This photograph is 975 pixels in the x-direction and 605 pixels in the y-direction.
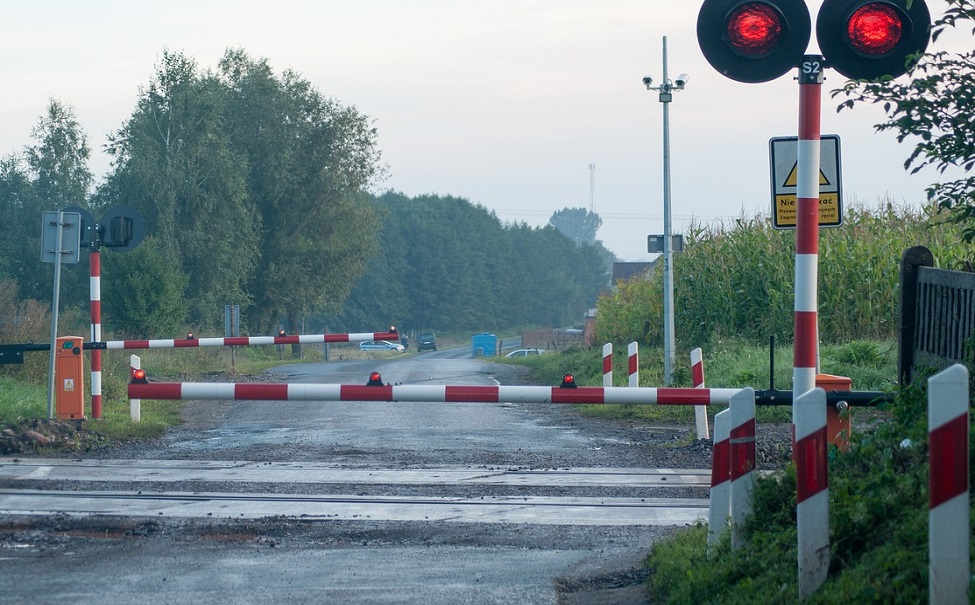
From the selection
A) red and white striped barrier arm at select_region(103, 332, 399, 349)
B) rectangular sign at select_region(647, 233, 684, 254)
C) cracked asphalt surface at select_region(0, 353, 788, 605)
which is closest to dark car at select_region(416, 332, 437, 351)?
red and white striped barrier arm at select_region(103, 332, 399, 349)

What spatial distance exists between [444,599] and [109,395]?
12943mm

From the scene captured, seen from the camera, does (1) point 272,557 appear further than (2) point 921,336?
No

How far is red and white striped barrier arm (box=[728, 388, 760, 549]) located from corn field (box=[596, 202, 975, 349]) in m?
14.2

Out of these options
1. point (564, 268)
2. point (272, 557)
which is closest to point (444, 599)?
point (272, 557)

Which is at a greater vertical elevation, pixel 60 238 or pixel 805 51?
pixel 805 51

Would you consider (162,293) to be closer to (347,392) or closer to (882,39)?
(347,392)

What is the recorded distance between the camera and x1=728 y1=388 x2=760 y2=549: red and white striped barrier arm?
5.57 metres

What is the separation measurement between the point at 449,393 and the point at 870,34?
417 centimetres

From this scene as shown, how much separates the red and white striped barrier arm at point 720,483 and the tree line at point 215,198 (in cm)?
3337

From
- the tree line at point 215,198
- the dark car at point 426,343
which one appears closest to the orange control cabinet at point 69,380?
the tree line at point 215,198

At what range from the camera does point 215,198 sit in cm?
5347

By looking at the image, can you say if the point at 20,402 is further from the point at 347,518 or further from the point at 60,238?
the point at 347,518

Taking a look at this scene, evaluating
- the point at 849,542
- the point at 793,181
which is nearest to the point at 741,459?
the point at 849,542

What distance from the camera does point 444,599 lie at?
5.68 meters
